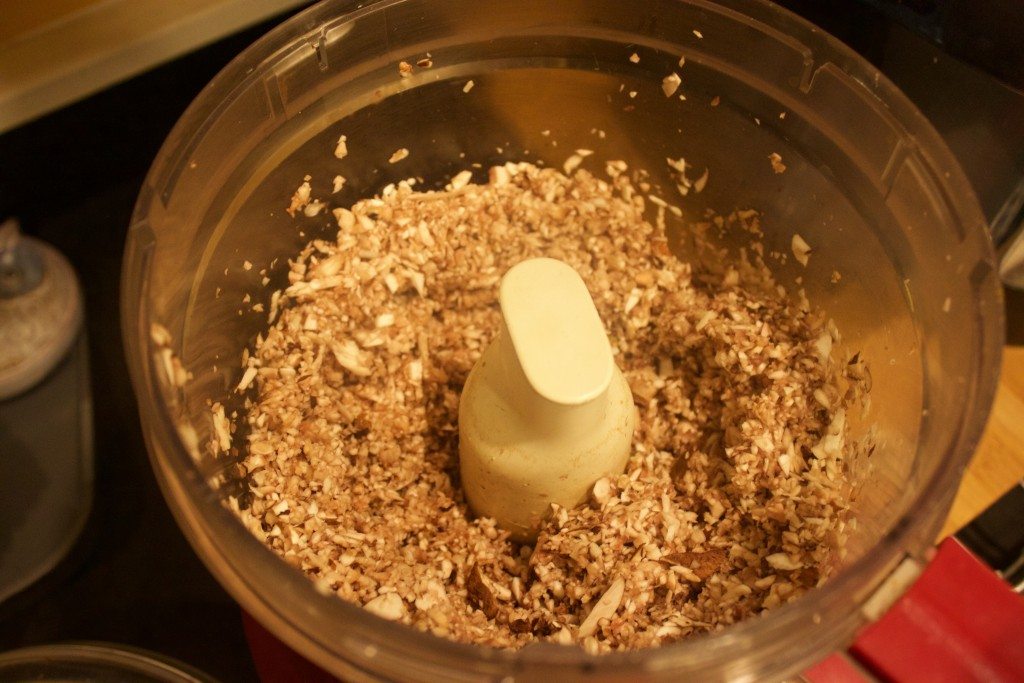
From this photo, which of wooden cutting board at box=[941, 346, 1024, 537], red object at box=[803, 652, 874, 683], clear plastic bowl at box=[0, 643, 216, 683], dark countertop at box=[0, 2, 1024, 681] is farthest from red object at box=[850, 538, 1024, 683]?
clear plastic bowl at box=[0, 643, 216, 683]

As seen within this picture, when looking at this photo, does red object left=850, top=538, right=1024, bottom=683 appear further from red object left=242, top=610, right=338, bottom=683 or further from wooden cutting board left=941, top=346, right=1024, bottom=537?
red object left=242, top=610, right=338, bottom=683

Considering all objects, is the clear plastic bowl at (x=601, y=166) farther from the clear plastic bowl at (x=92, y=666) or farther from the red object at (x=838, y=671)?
the clear plastic bowl at (x=92, y=666)

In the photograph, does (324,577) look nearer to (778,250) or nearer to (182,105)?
(778,250)

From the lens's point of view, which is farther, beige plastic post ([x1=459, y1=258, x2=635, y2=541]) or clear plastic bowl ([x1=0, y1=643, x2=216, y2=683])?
clear plastic bowl ([x1=0, y1=643, x2=216, y2=683])

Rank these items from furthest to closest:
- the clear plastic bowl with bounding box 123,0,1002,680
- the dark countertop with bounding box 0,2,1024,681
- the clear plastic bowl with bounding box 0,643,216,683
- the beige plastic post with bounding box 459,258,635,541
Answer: the dark countertop with bounding box 0,2,1024,681 → the clear plastic bowl with bounding box 0,643,216,683 → the beige plastic post with bounding box 459,258,635,541 → the clear plastic bowl with bounding box 123,0,1002,680

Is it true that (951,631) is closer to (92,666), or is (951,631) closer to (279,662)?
(279,662)

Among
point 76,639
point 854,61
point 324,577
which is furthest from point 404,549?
point 854,61

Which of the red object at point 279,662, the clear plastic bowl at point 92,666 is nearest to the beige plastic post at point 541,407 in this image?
the red object at point 279,662
